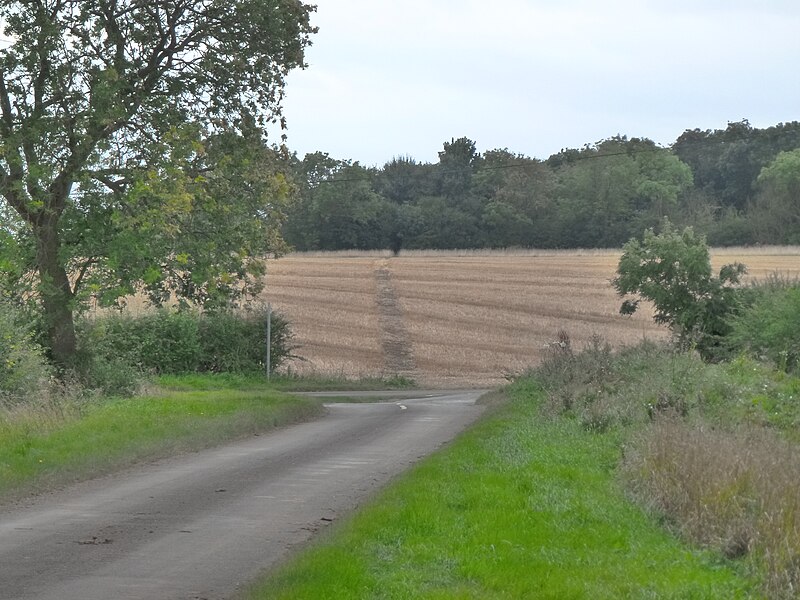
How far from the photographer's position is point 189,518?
13.2 meters

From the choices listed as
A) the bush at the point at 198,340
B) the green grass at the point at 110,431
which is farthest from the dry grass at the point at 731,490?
the bush at the point at 198,340

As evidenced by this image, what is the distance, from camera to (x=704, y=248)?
134 ft

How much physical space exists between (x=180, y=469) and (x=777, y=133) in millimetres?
103977

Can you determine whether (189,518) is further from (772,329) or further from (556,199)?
(556,199)

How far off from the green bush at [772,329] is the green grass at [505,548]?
1665 centimetres

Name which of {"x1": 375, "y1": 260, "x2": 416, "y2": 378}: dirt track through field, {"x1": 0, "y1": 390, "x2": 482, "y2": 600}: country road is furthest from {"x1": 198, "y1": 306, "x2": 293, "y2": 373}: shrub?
{"x1": 0, "y1": 390, "x2": 482, "y2": 600}: country road

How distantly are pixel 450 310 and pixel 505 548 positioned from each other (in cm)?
5516

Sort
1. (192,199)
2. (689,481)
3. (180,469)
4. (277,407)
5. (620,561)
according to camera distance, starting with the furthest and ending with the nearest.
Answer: (277,407) < (192,199) < (180,469) < (689,481) < (620,561)

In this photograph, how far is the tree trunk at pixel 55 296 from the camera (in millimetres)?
26516

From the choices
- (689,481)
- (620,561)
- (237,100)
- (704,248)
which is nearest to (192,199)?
(237,100)

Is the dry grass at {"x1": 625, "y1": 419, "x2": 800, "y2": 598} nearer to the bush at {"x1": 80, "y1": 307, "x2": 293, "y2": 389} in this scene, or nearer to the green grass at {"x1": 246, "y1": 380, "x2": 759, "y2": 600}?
the green grass at {"x1": 246, "y1": 380, "x2": 759, "y2": 600}

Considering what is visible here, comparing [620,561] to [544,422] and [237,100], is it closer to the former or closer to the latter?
[544,422]

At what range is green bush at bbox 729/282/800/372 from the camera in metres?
31.3

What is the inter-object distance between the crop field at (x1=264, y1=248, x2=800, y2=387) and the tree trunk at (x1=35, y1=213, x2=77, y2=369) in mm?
17372
